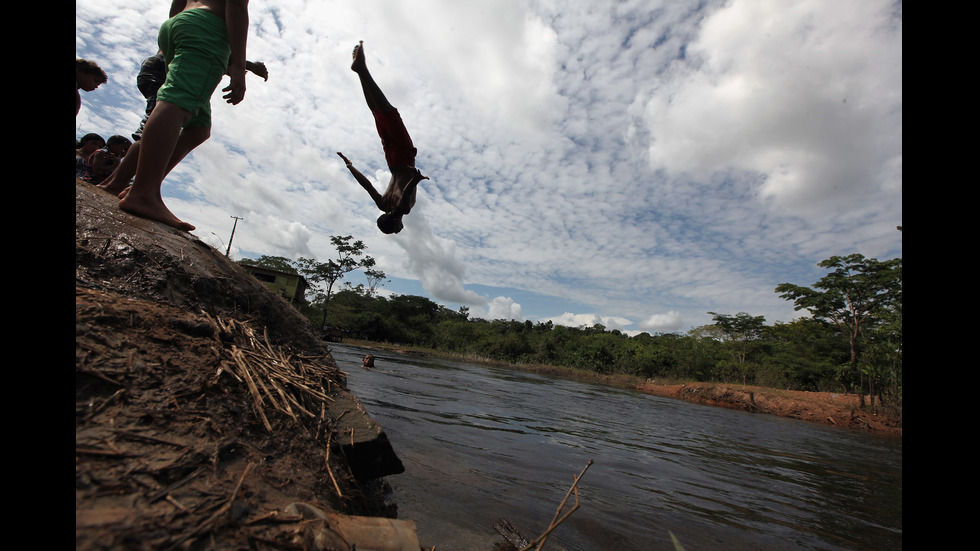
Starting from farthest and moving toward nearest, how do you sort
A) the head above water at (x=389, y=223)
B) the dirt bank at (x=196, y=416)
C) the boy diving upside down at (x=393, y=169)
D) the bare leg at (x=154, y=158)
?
the head above water at (x=389, y=223) → the boy diving upside down at (x=393, y=169) → the bare leg at (x=154, y=158) → the dirt bank at (x=196, y=416)

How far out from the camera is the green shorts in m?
2.03

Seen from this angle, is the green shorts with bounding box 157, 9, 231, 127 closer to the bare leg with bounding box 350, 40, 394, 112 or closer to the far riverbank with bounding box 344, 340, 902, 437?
the bare leg with bounding box 350, 40, 394, 112

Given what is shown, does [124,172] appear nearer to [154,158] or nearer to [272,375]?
[154,158]

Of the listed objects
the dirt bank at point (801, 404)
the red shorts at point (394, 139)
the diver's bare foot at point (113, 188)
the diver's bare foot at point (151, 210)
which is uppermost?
the red shorts at point (394, 139)

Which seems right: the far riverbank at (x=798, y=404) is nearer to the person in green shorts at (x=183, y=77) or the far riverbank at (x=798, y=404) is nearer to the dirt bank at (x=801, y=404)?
the dirt bank at (x=801, y=404)

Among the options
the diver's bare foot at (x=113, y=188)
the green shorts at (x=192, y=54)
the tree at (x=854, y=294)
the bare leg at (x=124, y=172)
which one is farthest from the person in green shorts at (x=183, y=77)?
the tree at (x=854, y=294)

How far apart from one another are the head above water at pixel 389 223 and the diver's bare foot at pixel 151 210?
1.50m

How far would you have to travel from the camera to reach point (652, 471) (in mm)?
4254

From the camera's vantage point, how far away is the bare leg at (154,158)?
1946 mm

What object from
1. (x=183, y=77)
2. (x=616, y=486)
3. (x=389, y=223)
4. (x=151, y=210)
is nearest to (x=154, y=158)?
(x=151, y=210)

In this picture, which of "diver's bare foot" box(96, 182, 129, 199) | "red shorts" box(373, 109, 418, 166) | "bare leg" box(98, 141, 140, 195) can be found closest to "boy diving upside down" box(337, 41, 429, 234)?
"red shorts" box(373, 109, 418, 166)

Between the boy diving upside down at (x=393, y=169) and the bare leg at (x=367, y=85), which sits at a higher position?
the bare leg at (x=367, y=85)
